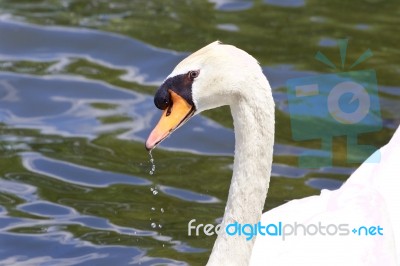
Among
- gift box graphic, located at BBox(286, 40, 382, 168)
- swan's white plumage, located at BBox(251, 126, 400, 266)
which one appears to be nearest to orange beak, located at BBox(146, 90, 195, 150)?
swan's white plumage, located at BBox(251, 126, 400, 266)

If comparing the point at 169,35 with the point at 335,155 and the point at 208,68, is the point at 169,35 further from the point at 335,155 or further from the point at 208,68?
the point at 208,68

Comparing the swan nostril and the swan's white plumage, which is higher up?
the swan nostril

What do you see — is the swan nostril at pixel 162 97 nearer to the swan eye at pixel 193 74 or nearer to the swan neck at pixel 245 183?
the swan eye at pixel 193 74

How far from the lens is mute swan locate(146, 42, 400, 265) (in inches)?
192

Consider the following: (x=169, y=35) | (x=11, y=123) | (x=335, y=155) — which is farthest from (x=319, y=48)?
(x=11, y=123)

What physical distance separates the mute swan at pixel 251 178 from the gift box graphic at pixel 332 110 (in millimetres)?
2301

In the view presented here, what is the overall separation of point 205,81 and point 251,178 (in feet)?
1.58

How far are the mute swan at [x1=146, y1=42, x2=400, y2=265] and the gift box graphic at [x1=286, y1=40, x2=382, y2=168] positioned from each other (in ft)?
7.55

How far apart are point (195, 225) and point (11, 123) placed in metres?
2.22

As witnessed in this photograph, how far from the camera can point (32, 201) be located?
24.2ft

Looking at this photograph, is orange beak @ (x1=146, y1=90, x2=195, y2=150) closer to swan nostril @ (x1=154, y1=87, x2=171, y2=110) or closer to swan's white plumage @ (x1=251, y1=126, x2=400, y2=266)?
swan nostril @ (x1=154, y1=87, x2=171, y2=110)

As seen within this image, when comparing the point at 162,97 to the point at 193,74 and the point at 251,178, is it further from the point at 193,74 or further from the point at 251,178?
the point at 251,178

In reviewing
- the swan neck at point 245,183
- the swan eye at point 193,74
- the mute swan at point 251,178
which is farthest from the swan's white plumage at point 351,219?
the swan eye at point 193,74

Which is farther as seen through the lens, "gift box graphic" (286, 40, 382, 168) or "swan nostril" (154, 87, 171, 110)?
"gift box graphic" (286, 40, 382, 168)
